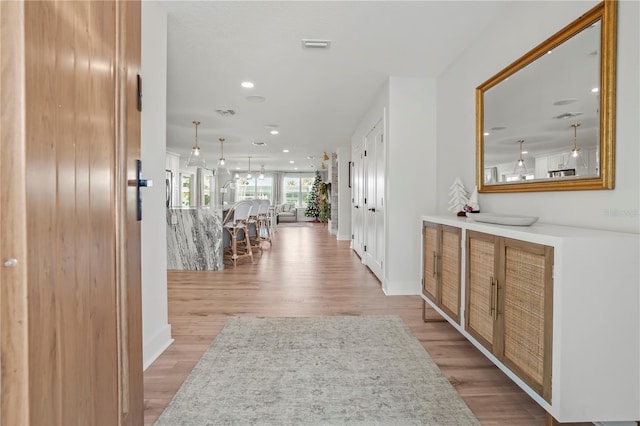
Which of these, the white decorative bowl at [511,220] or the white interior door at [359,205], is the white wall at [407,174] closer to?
the white decorative bowl at [511,220]

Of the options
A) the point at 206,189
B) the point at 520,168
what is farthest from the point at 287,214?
the point at 520,168

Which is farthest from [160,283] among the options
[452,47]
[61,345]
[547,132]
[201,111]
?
[201,111]

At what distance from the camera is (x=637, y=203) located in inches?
53.6

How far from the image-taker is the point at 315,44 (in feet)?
8.97

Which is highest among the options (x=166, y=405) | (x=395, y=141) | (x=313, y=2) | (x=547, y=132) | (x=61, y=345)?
(x=313, y=2)

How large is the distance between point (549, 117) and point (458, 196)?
1.04 metres

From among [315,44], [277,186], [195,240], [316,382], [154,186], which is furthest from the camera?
[277,186]

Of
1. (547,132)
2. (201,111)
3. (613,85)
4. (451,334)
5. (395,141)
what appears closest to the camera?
(613,85)

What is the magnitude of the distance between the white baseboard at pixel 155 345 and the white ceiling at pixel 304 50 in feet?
7.04

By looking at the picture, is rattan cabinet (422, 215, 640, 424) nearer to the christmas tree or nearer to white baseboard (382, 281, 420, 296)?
white baseboard (382, 281, 420, 296)

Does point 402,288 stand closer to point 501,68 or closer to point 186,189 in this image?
point 501,68

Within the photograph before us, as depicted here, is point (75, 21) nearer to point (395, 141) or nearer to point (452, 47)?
point (452, 47)

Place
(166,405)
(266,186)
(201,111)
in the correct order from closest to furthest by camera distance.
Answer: (166,405)
(201,111)
(266,186)

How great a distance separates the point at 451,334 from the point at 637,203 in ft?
4.84
